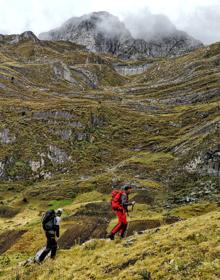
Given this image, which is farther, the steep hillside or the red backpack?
the red backpack

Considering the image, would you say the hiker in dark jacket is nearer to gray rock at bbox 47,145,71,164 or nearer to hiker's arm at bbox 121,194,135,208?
hiker's arm at bbox 121,194,135,208

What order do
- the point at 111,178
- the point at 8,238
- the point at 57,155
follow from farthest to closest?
the point at 57,155 → the point at 111,178 → the point at 8,238

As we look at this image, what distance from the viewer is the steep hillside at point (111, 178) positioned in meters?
18.1

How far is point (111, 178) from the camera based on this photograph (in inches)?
2842

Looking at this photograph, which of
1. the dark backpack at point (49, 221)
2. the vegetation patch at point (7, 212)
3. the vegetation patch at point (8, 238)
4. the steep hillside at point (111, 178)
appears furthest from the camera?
the vegetation patch at point (7, 212)

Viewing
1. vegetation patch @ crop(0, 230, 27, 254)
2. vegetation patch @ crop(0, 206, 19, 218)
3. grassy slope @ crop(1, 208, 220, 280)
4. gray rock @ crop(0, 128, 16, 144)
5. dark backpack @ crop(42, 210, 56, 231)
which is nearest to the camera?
grassy slope @ crop(1, 208, 220, 280)

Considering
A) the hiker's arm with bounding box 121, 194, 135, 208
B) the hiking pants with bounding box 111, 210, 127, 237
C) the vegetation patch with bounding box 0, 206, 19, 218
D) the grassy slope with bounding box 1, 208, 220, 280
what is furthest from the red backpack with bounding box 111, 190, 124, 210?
the vegetation patch with bounding box 0, 206, 19, 218

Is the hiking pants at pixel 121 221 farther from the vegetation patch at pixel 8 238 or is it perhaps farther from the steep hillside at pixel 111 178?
the vegetation patch at pixel 8 238

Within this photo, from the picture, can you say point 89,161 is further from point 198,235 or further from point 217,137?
point 198,235

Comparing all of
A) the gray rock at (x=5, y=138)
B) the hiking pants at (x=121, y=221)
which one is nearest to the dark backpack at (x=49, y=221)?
the hiking pants at (x=121, y=221)

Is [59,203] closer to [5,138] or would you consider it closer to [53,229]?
[5,138]

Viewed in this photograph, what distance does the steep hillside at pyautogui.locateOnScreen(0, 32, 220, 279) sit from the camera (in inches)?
714

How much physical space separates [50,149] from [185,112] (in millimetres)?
49119

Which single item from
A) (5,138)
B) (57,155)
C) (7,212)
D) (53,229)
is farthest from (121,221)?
(5,138)
